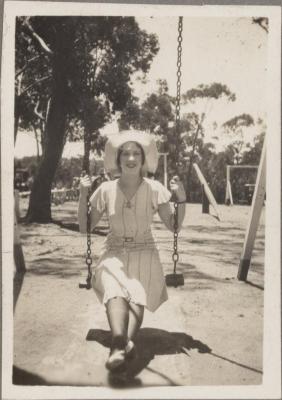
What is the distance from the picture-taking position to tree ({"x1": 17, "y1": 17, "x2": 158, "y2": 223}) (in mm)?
1562

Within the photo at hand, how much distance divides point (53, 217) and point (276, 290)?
896 millimetres

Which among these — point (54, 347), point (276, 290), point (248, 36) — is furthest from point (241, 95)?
point (54, 347)

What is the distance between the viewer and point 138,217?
1.45 m

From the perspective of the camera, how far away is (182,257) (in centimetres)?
208

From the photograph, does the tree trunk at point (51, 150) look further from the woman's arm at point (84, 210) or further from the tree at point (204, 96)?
the tree at point (204, 96)

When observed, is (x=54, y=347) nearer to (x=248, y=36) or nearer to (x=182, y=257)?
(x=182, y=257)

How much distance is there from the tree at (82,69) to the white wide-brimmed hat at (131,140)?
222 millimetres

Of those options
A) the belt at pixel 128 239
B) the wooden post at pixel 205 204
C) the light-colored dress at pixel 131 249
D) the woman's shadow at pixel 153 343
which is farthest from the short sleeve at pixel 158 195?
the wooden post at pixel 205 204

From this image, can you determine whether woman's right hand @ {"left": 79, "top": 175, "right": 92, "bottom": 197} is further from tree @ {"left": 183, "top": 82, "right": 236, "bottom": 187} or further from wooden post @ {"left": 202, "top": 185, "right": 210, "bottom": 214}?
wooden post @ {"left": 202, "top": 185, "right": 210, "bottom": 214}

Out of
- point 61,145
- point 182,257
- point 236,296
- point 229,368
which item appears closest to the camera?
point 229,368

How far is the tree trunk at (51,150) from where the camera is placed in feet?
5.82

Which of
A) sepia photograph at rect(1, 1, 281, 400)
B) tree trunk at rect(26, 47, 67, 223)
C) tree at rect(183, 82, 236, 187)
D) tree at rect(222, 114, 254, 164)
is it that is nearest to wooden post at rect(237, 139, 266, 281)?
sepia photograph at rect(1, 1, 281, 400)

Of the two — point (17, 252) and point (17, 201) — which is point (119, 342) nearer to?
point (17, 252)

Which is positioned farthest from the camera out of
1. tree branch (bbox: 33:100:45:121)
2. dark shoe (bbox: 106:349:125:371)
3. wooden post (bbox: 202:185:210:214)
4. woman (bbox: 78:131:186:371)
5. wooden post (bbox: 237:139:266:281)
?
wooden post (bbox: 202:185:210:214)
